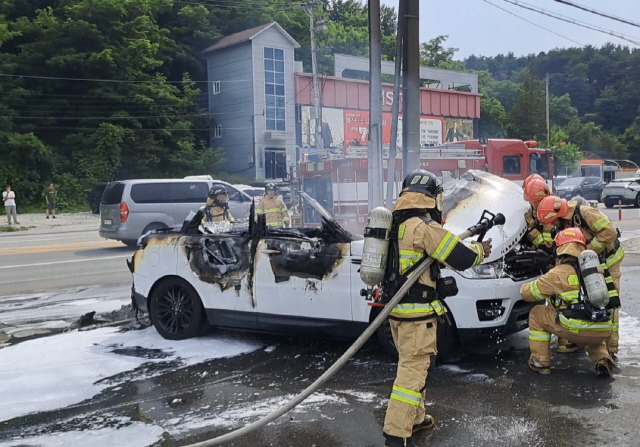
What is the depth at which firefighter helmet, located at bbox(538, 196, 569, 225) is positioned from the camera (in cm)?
561

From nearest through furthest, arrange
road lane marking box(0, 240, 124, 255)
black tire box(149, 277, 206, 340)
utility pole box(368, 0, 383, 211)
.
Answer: black tire box(149, 277, 206, 340) → utility pole box(368, 0, 383, 211) → road lane marking box(0, 240, 124, 255)

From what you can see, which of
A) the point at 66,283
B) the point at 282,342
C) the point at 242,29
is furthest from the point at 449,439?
the point at 242,29

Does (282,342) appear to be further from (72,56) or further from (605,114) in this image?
(605,114)

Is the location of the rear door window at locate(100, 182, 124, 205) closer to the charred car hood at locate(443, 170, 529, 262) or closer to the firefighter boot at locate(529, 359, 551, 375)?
the charred car hood at locate(443, 170, 529, 262)

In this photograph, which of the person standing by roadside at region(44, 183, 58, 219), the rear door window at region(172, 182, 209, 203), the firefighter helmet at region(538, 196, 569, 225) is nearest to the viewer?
the firefighter helmet at region(538, 196, 569, 225)

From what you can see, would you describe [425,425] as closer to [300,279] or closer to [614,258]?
[300,279]

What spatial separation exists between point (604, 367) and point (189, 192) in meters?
13.0

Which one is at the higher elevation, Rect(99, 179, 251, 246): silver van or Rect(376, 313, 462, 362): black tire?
Rect(99, 179, 251, 246): silver van

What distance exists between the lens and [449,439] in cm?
411

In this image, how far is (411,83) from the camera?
8.73 m

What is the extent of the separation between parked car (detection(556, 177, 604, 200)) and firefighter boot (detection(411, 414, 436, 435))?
92.9 ft

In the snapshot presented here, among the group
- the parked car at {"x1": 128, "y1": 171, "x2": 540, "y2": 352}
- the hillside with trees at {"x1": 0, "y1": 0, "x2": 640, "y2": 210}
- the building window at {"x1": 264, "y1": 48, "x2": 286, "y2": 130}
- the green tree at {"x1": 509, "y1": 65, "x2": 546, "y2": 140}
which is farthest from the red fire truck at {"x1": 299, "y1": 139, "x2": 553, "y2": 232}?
the green tree at {"x1": 509, "y1": 65, "x2": 546, "y2": 140}

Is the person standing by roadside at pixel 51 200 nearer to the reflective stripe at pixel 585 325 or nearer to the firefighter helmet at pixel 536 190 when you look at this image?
the firefighter helmet at pixel 536 190

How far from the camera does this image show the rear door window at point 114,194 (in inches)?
631
